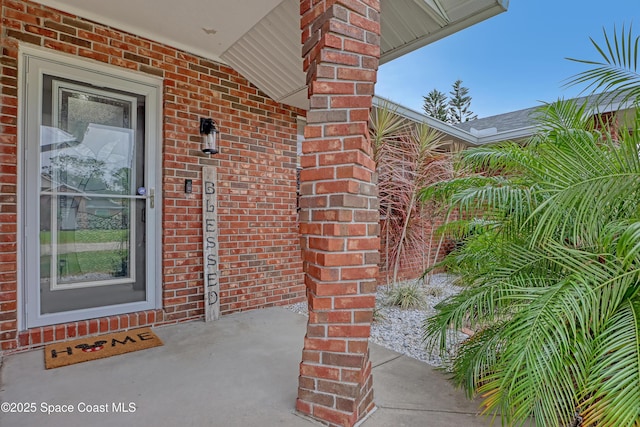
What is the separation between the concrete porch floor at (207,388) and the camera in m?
1.76

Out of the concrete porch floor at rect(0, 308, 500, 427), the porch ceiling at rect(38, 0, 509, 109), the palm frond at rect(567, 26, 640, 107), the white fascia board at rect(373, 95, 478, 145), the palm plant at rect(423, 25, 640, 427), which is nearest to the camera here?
the palm plant at rect(423, 25, 640, 427)

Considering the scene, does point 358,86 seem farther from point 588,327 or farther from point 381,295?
point 381,295

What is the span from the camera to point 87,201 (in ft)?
9.30

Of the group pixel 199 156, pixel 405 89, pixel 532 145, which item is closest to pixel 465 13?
pixel 532 145

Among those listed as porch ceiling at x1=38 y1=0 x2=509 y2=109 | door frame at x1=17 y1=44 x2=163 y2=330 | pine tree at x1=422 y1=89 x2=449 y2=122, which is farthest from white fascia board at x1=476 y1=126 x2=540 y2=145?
pine tree at x1=422 y1=89 x2=449 y2=122

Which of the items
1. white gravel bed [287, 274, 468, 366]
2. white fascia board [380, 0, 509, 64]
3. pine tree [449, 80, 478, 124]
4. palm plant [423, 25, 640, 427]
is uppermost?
pine tree [449, 80, 478, 124]

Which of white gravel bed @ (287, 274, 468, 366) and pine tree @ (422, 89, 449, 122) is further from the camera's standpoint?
→ pine tree @ (422, 89, 449, 122)

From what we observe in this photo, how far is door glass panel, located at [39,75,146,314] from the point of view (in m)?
2.68

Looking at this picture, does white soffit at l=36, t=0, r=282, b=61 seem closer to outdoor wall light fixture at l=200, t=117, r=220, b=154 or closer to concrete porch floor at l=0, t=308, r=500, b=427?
outdoor wall light fixture at l=200, t=117, r=220, b=154

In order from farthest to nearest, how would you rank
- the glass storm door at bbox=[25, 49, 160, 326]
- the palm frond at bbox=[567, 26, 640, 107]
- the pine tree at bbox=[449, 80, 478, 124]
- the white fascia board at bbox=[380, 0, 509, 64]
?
the pine tree at bbox=[449, 80, 478, 124]
the glass storm door at bbox=[25, 49, 160, 326]
the white fascia board at bbox=[380, 0, 509, 64]
the palm frond at bbox=[567, 26, 640, 107]

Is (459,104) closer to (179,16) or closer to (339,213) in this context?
(179,16)

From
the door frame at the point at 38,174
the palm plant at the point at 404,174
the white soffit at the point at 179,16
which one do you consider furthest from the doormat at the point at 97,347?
the palm plant at the point at 404,174

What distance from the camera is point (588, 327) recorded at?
138cm

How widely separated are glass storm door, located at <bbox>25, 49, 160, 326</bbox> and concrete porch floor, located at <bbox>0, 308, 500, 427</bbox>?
0.53 m
